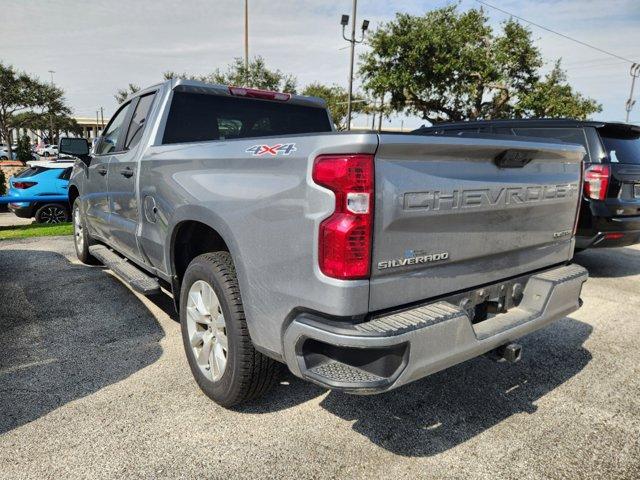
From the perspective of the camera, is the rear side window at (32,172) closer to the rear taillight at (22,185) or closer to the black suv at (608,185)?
the rear taillight at (22,185)

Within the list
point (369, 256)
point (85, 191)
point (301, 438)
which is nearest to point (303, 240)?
point (369, 256)

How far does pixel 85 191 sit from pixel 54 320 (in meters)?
1.80

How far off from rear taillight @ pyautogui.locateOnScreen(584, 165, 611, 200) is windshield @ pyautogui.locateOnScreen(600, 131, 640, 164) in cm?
19

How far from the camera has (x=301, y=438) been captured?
8.47 feet

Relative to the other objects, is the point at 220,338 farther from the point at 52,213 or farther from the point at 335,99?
the point at 335,99

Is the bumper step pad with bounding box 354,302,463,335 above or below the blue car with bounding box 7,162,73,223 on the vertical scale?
above

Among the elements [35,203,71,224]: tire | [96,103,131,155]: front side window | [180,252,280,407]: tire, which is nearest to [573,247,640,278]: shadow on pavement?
[180,252,280,407]: tire

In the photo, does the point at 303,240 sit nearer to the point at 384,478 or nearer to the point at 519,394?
the point at 384,478

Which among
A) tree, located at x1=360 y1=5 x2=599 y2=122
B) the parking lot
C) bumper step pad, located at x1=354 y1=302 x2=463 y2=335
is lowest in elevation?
the parking lot

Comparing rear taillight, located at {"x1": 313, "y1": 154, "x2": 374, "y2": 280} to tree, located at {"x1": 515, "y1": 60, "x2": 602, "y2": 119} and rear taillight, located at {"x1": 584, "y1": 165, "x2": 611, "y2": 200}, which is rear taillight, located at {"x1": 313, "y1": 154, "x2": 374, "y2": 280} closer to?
rear taillight, located at {"x1": 584, "y1": 165, "x2": 611, "y2": 200}

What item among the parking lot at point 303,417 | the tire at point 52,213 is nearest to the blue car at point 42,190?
the tire at point 52,213

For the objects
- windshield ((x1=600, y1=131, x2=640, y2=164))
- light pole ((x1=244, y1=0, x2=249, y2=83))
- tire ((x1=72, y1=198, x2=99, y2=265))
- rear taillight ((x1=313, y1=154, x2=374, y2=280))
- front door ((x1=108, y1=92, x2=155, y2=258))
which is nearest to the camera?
rear taillight ((x1=313, y1=154, x2=374, y2=280))

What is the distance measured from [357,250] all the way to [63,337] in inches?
119

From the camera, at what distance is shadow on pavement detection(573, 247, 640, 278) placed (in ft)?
21.2
